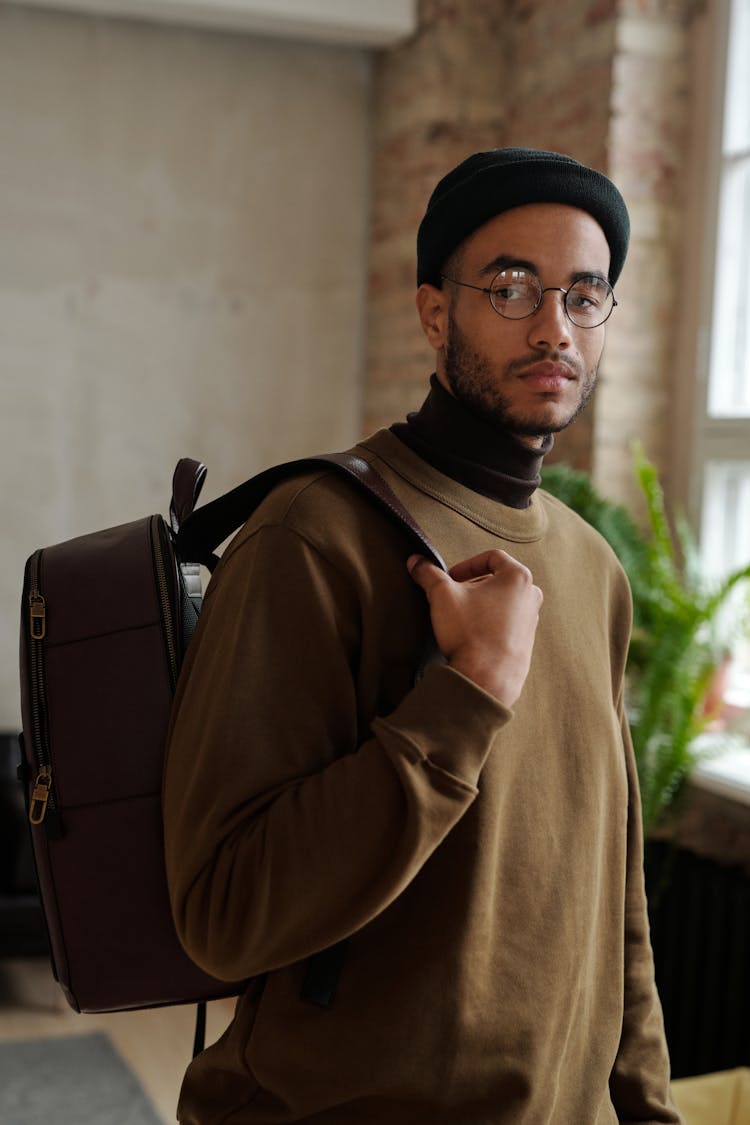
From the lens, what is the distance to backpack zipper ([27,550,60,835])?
3.85 ft

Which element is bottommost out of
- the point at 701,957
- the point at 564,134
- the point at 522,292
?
the point at 701,957

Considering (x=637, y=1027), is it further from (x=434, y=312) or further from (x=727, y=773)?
(x=727, y=773)

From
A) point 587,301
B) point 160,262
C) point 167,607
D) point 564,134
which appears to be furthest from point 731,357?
point 167,607

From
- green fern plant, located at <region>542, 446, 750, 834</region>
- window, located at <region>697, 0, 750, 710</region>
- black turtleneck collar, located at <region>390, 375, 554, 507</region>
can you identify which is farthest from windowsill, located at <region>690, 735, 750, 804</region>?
black turtleneck collar, located at <region>390, 375, 554, 507</region>

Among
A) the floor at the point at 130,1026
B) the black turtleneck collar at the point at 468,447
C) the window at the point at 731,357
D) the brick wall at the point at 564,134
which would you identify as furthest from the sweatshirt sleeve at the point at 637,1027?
the floor at the point at 130,1026

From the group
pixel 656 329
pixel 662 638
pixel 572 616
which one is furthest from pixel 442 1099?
pixel 656 329

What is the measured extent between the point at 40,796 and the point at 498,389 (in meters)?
0.62

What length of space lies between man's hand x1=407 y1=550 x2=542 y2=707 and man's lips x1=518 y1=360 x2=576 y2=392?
0.21 meters

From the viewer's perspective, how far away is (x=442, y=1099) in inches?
46.3

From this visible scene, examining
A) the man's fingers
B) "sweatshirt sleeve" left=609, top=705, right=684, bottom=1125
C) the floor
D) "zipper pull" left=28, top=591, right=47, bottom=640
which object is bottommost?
the floor

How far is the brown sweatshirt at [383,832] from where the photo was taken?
3.53ft

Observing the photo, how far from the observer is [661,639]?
3.27 m

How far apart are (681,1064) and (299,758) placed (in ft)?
8.31

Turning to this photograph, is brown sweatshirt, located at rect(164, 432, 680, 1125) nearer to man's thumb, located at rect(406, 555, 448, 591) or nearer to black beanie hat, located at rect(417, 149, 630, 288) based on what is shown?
man's thumb, located at rect(406, 555, 448, 591)
